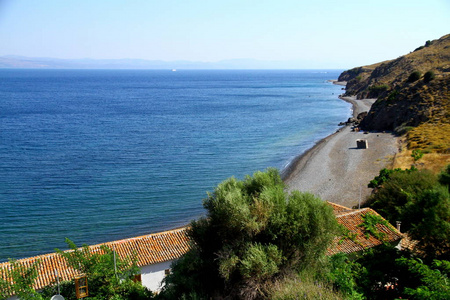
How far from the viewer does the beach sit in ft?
117

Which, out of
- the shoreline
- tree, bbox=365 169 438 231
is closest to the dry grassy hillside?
the shoreline

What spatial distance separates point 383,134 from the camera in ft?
192

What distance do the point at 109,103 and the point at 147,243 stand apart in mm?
94500

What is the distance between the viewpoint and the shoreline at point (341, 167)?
117 feet

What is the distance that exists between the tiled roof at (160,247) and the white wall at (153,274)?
281 millimetres

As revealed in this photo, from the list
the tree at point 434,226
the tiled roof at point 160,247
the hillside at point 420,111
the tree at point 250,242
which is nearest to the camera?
the tree at point 250,242

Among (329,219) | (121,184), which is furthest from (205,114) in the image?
(329,219)

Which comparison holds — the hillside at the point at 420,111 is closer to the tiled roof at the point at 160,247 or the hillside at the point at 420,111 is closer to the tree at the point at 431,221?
the tiled roof at the point at 160,247

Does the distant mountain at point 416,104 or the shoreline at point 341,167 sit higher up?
the distant mountain at point 416,104

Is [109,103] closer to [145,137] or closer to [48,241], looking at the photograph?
[145,137]

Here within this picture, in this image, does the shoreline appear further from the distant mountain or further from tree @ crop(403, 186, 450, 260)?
tree @ crop(403, 186, 450, 260)

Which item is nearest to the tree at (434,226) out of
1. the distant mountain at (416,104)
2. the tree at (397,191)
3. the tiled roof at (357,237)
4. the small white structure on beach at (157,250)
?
the tiled roof at (357,237)

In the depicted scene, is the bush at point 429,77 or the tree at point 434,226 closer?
the tree at point 434,226

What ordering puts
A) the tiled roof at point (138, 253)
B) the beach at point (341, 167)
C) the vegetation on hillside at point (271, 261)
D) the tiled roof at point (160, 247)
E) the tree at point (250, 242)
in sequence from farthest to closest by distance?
the beach at point (341, 167) → the tiled roof at point (160, 247) → the tiled roof at point (138, 253) → the tree at point (250, 242) → the vegetation on hillside at point (271, 261)
